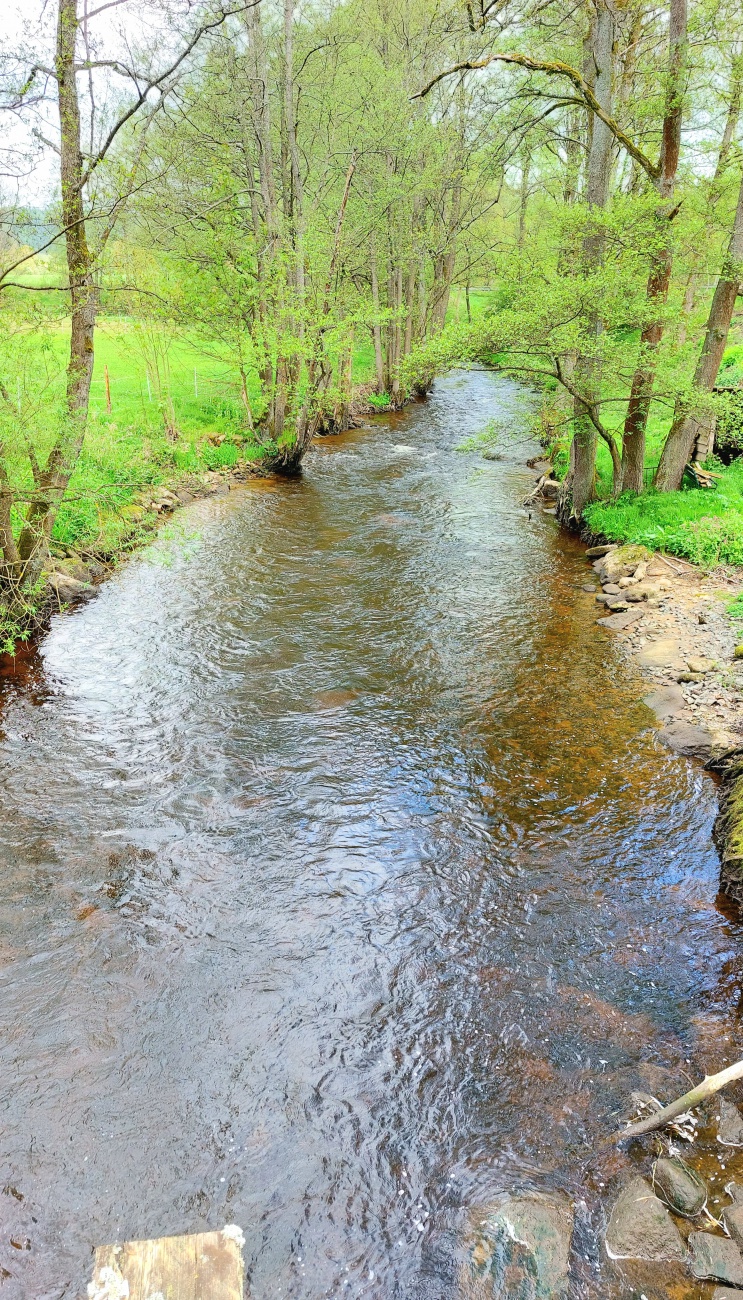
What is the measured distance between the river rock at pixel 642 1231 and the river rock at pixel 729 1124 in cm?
68

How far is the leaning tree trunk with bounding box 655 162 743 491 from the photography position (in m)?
11.8

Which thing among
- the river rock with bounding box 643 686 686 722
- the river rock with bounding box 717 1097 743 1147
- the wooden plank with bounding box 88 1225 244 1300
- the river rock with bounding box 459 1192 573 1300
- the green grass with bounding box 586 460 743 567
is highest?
the green grass with bounding box 586 460 743 567

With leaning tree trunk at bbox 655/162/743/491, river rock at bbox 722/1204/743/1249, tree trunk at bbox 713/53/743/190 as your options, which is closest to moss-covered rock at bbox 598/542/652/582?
leaning tree trunk at bbox 655/162/743/491

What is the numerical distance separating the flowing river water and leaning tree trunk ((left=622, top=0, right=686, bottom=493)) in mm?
4937

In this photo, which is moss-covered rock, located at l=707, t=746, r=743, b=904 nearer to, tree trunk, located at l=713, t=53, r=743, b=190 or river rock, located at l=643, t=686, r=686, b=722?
river rock, located at l=643, t=686, r=686, b=722

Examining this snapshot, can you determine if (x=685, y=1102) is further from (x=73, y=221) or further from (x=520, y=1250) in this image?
(x=73, y=221)

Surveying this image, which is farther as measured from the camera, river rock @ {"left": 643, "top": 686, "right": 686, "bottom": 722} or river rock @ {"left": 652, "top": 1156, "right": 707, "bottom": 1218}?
river rock @ {"left": 643, "top": 686, "right": 686, "bottom": 722}

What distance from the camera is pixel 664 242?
1135 centimetres

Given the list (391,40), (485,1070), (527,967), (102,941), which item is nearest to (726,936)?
(527,967)

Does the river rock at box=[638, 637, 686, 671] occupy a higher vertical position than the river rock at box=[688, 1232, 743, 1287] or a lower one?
higher

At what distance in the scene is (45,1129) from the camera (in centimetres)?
426

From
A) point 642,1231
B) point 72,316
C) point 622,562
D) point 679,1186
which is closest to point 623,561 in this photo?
point 622,562

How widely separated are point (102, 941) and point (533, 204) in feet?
131

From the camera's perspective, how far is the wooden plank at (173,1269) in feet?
11.4
